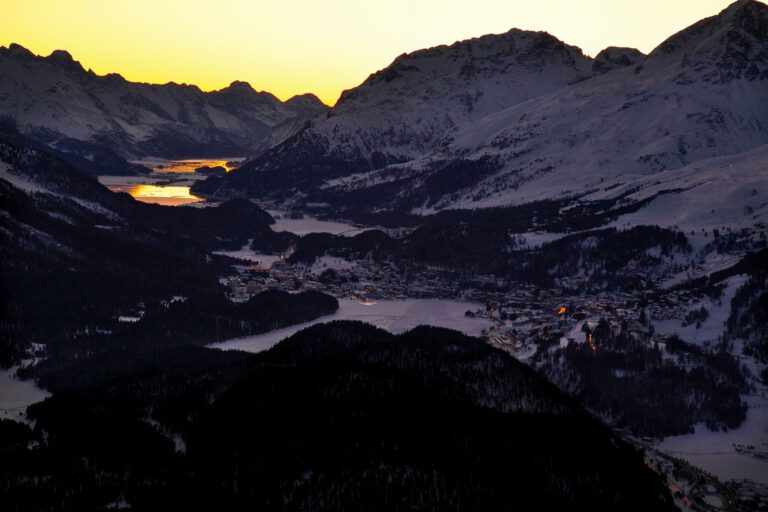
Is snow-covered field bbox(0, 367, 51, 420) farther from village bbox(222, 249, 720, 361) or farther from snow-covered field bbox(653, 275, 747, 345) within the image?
snow-covered field bbox(653, 275, 747, 345)

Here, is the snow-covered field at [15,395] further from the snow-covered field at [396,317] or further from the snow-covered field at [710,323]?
the snow-covered field at [710,323]

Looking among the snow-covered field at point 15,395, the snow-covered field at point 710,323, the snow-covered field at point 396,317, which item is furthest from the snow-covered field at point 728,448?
the snow-covered field at point 15,395

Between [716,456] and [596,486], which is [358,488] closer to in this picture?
[596,486]

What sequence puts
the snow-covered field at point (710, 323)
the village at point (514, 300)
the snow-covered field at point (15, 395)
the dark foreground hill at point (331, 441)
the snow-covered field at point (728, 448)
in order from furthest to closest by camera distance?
the village at point (514, 300), the snow-covered field at point (710, 323), the snow-covered field at point (15, 395), the snow-covered field at point (728, 448), the dark foreground hill at point (331, 441)

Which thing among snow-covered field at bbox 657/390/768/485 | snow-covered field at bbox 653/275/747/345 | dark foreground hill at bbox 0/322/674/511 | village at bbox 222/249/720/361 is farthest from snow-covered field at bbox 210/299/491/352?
snow-covered field at bbox 657/390/768/485


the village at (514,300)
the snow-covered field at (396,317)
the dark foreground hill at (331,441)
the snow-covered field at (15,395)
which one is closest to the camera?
the dark foreground hill at (331,441)

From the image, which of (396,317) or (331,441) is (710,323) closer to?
(396,317)
